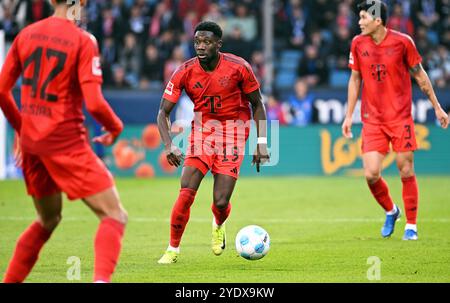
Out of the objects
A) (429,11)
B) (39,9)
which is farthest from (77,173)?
(429,11)

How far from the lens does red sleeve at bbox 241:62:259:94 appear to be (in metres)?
9.45

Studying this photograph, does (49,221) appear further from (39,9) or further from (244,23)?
(244,23)

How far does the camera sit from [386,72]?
10.8m

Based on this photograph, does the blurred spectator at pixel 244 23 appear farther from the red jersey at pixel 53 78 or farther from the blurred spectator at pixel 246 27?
the red jersey at pixel 53 78

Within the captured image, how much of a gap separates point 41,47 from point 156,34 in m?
17.2

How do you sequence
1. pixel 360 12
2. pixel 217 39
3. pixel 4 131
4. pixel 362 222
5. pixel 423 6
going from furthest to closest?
pixel 423 6 → pixel 4 131 → pixel 362 222 → pixel 360 12 → pixel 217 39

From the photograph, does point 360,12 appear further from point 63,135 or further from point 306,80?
point 306,80

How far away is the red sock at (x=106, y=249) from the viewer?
662 cm

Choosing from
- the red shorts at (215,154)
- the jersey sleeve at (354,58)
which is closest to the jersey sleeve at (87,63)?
the red shorts at (215,154)

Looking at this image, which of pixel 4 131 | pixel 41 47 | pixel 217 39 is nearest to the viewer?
pixel 41 47

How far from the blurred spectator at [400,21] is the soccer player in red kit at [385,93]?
489 inches

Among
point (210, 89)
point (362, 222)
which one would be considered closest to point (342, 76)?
point (362, 222)

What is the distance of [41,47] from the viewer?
6648 millimetres

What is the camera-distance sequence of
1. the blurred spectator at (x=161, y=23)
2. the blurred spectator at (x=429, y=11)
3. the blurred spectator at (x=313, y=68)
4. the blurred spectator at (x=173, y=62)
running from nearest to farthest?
the blurred spectator at (x=173, y=62) < the blurred spectator at (x=313, y=68) < the blurred spectator at (x=161, y=23) < the blurred spectator at (x=429, y=11)
